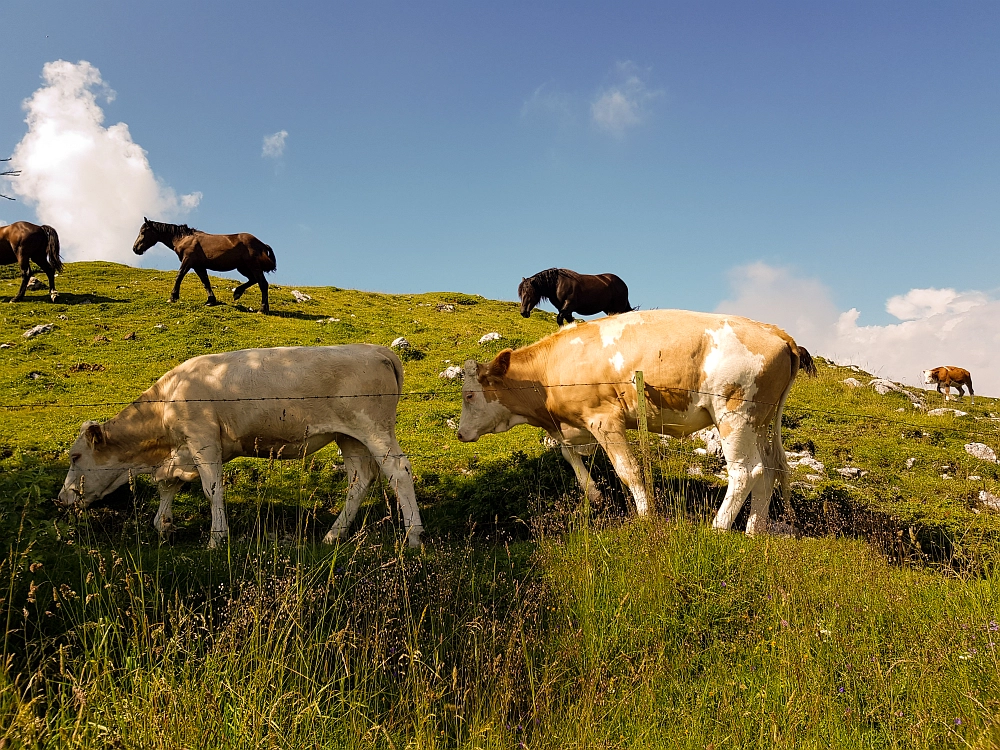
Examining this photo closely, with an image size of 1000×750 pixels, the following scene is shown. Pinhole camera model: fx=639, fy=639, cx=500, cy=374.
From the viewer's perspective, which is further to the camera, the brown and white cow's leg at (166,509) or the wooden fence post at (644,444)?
the brown and white cow's leg at (166,509)

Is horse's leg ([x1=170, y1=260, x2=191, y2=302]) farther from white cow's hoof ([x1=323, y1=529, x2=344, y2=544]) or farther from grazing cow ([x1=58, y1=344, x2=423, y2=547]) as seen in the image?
white cow's hoof ([x1=323, y1=529, x2=344, y2=544])

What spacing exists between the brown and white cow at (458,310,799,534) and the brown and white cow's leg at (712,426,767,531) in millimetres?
12

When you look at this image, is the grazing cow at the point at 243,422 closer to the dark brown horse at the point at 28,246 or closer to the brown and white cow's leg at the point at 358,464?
the brown and white cow's leg at the point at 358,464

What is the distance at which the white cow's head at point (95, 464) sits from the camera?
8.20 m

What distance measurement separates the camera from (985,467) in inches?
435

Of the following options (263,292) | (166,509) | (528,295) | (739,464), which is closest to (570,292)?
(528,295)

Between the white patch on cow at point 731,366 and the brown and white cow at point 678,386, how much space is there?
0.01 m

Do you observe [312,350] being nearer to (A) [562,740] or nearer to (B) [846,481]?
Result: (A) [562,740]

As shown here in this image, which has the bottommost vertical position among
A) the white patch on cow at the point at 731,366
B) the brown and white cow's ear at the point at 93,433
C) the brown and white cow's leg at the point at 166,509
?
the brown and white cow's leg at the point at 166,509

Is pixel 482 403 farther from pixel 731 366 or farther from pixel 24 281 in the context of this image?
pixel 24 281

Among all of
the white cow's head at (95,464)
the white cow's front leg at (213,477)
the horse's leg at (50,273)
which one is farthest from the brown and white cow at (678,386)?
the horse's leg at (50,273)

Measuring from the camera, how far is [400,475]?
26.1 ft

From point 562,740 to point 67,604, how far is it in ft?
11.5

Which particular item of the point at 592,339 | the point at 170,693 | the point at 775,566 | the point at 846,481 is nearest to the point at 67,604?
the point at 170,693
